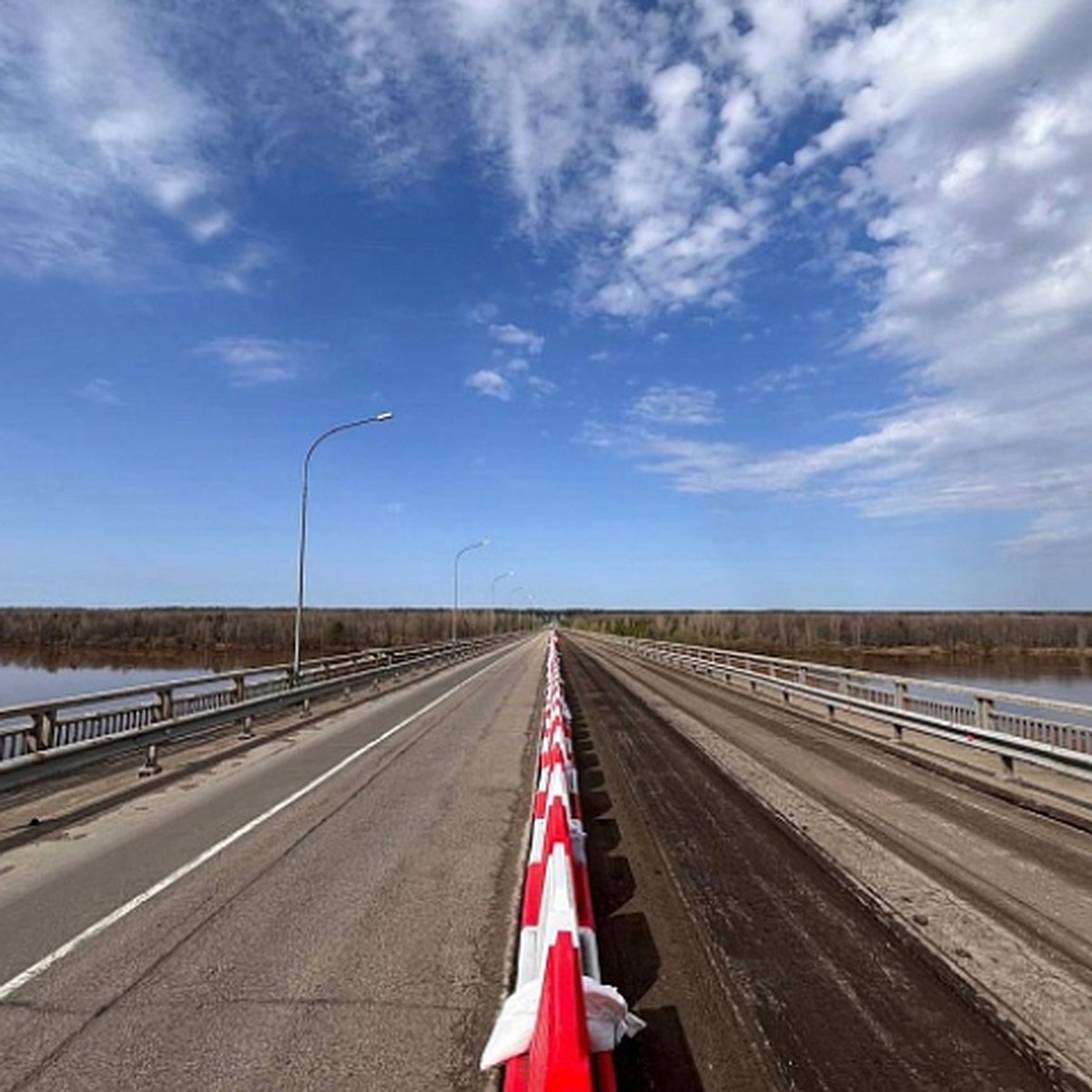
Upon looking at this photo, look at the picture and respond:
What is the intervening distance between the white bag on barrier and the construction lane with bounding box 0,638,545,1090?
0.30 m

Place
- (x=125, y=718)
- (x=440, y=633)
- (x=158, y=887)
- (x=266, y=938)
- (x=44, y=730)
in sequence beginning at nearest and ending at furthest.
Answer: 1. (x=266, y=938)
2. (x=158, y=887)
3. (x=44, y=730)
4. (x=125, y=718)
5. (x=440, y=633)

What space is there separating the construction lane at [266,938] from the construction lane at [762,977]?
858 millimetres

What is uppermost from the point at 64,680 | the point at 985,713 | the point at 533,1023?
the point at 985,713

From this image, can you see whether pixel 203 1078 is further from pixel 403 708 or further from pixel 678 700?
pixel 678 700

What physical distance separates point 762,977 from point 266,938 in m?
3.14

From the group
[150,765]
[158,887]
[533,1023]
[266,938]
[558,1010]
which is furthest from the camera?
[150,765]

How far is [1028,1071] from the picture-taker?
3529 millimetres

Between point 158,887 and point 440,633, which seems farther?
point 440,633

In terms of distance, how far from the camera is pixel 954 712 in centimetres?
1233

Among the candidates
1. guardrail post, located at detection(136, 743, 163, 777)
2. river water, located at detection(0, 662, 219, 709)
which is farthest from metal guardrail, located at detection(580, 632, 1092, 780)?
river water, located at detection(0, 662, 219, 709)

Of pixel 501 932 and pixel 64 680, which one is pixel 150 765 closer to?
pixel 501 932

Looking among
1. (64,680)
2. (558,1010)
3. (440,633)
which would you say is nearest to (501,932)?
(558,1010)

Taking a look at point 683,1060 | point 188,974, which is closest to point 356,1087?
point 683,1060

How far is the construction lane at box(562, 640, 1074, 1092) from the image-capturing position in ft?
11.7
